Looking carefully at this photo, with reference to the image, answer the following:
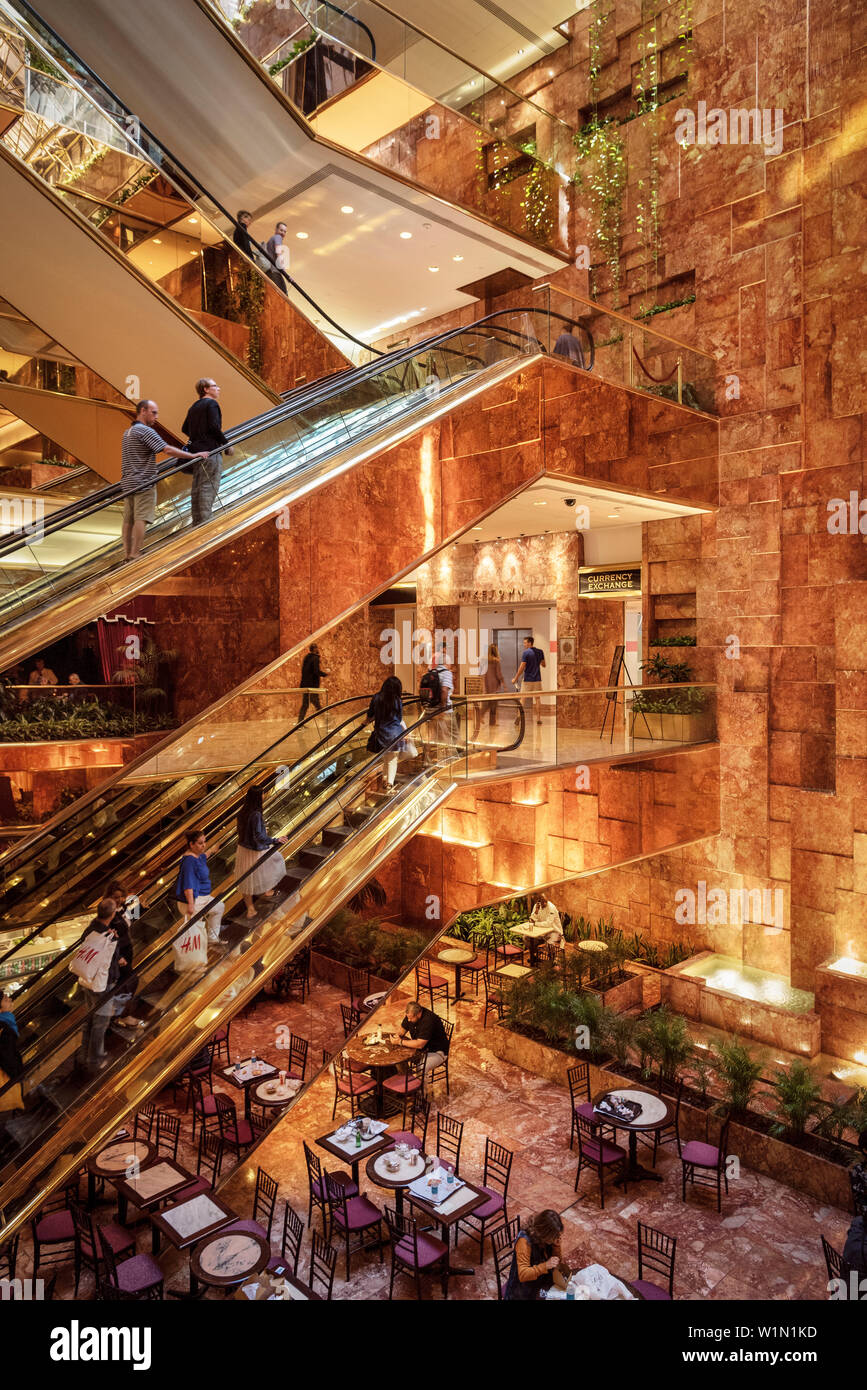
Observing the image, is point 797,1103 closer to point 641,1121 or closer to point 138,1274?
point 641,1121

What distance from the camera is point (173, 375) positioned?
10.1m

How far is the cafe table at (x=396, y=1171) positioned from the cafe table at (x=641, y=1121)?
2.01 meters

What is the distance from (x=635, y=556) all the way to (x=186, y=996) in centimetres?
1023

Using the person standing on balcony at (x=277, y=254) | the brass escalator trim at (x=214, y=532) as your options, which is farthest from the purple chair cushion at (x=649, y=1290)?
the person standing on balcony at (x=277, y=254)

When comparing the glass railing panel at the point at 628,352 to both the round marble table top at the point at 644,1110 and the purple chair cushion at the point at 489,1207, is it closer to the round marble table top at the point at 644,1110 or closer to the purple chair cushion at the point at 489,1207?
the round marble table top at the point at 644,1110

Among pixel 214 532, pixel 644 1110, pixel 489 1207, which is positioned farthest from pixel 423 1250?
pixel 214 532

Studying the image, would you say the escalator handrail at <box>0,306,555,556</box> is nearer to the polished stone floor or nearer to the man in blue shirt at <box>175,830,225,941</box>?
the man in blue shirt at <box>175,830,225,941</box>

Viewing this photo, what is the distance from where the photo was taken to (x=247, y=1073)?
961 centimetres

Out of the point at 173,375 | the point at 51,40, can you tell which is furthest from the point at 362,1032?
the point at 51,40

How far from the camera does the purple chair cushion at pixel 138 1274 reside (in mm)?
6391

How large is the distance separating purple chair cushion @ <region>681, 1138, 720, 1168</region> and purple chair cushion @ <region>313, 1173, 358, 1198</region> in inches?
129

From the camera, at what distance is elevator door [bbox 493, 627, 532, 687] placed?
16.5 meters

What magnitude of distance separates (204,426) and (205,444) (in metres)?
0.16
